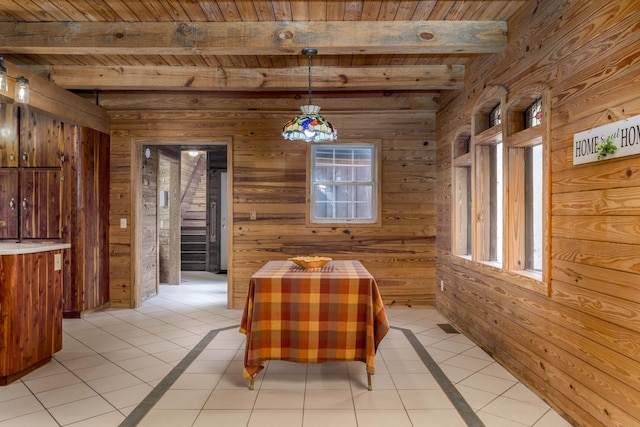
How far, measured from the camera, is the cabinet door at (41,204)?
176 inches

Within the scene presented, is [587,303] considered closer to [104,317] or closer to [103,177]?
[104,317]

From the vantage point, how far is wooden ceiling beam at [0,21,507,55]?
3.21 metres

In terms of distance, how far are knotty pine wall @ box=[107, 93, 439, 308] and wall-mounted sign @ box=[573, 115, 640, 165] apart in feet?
9.24

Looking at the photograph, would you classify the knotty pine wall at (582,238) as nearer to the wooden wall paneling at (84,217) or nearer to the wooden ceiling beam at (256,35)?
the wooden ceiling beam at (256,35)

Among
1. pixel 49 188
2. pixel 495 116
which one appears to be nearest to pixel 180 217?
pixel 49 188

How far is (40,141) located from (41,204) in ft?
2.37

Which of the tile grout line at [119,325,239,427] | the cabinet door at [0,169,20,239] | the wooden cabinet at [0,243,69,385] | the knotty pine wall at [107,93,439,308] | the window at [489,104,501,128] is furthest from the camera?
the knotty pine wall at [107,93,439,308]

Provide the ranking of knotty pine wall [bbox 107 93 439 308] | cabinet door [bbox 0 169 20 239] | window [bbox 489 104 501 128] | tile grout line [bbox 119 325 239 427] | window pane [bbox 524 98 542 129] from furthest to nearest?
1. knotty pine wall [bbox 107 93 439 308]
2. cabinet door [bbox 0 169 20 239]
3. window [bbox 489 104 501 128]
4. window pane [bbox 524 98 542 129]
5. tile grout line [bbox 119 325 239 427]

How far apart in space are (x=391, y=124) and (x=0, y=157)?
4.61 m

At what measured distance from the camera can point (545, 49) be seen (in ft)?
8.59

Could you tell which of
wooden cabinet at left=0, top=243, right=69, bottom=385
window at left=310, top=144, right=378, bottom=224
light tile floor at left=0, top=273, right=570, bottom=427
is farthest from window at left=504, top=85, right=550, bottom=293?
wooden cabinet at left=0, top=243, right=69, bottom=385

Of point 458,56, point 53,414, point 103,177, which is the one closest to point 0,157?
point 103,177

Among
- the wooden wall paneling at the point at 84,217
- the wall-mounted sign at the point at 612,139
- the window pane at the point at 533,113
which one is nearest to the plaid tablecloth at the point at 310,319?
the wall-mounted sign at the point at 612,139

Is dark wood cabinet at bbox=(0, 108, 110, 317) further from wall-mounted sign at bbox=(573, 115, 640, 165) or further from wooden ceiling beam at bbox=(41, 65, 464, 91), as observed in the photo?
wall-mounted sign at bbox=(573, 115, 640, 165)
